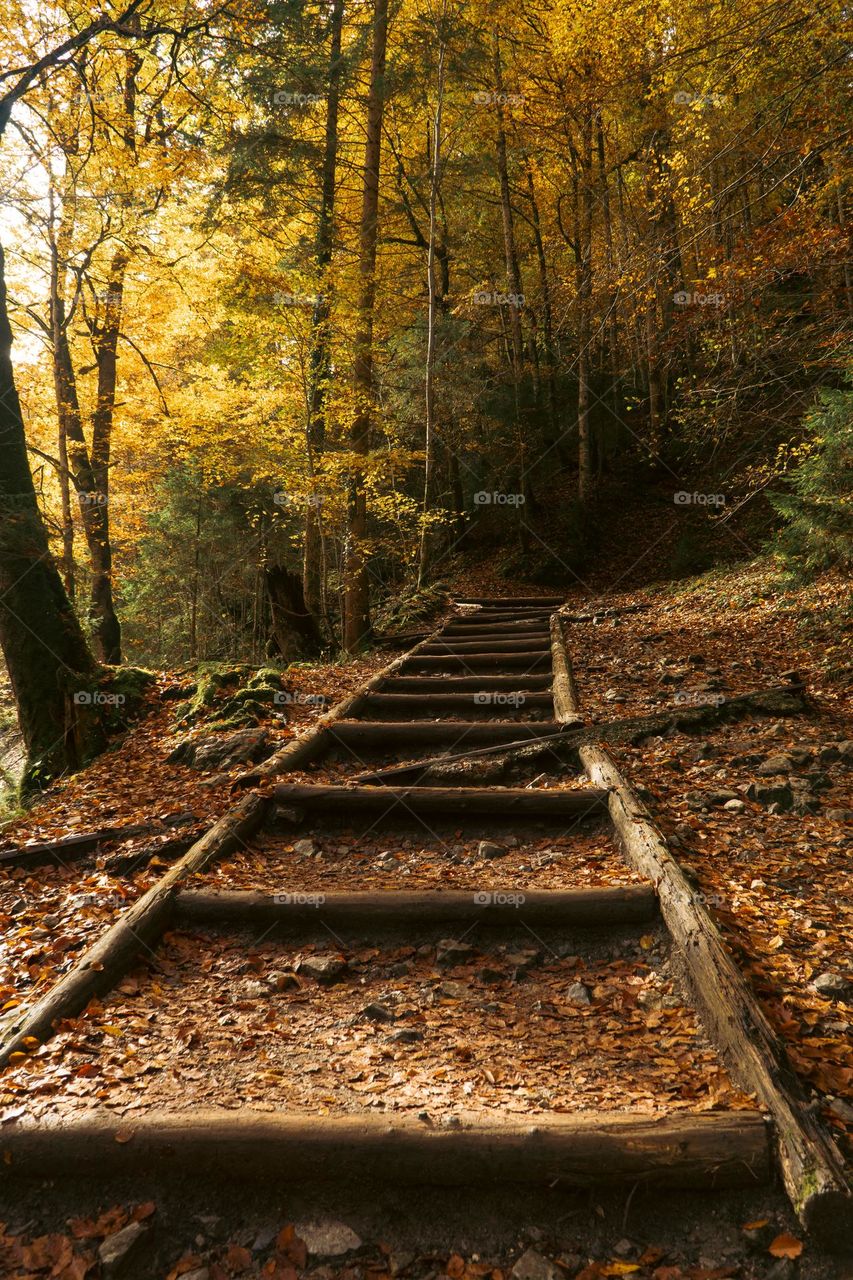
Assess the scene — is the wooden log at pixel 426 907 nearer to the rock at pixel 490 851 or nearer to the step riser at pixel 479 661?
the rock at pixel 490 851

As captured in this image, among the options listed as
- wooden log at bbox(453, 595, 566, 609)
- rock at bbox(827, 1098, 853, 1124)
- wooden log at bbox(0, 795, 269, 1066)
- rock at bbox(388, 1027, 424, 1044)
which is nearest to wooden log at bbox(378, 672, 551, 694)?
wooden log at bbox(0, 795, 269, 1066)

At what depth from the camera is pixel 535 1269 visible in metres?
1.70

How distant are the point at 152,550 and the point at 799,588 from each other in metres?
14.9

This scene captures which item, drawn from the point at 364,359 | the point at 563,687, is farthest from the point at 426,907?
the point at 364,359

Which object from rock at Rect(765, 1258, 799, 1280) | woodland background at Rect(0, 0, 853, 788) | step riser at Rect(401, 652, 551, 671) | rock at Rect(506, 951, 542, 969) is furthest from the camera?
step riser at Rect(401, 652, 551, 671)

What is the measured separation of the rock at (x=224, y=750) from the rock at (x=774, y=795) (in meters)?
3.35

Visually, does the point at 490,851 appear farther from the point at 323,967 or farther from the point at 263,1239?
the point at 263,1239

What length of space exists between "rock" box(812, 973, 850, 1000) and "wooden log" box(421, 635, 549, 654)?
5.68 metres

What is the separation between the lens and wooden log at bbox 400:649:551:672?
310 inches

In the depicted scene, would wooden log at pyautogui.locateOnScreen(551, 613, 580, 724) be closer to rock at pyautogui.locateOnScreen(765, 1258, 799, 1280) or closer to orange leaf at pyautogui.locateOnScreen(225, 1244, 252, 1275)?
rock at pyautogui.locateOnScreen(765, 1258, 799, 1280)

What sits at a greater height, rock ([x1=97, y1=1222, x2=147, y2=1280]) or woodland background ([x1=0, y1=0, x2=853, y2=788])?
woodland background ([x1=0, y1=0, x2=853, y2=788])

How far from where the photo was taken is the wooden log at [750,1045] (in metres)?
1.64

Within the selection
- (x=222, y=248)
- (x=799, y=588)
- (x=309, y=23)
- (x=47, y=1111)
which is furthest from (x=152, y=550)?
(x=47, y=1111)

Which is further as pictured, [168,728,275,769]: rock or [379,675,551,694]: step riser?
[379,675,551,694]: step riser
